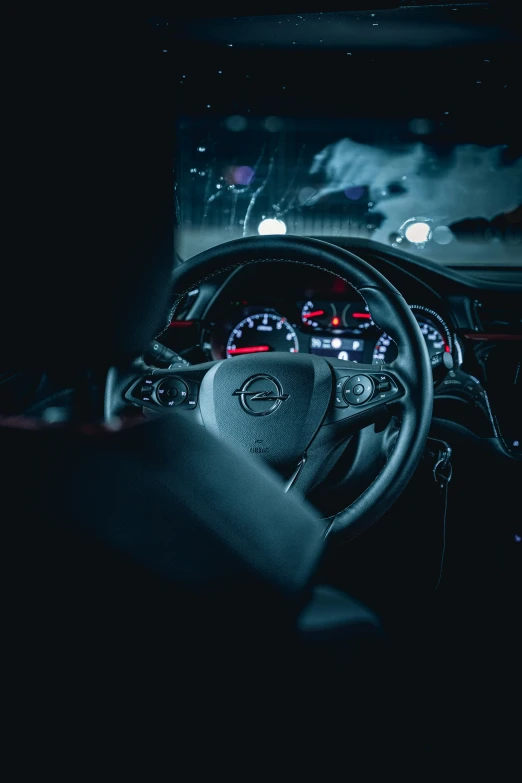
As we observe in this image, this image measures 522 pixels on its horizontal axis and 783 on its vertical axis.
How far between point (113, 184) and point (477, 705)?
2158 mm

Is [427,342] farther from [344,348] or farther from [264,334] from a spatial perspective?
[264,334]

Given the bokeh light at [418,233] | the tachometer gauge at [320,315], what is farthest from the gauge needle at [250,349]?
the bokeh light at [418,233]

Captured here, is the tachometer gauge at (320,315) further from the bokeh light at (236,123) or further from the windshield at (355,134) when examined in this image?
the bokeh light at (236,123)

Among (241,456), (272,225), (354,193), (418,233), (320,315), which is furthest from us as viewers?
(272,225)

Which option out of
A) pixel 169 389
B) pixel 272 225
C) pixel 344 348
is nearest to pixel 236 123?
pixel 272 225

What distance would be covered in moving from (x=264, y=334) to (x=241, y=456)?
2264 mm

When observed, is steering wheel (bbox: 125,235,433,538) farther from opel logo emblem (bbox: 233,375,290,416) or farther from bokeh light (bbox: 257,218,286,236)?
bokeh light (bbox: 257,218,286,236)

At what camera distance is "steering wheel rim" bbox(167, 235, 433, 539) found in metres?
1.31

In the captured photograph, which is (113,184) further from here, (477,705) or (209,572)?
(477,705)

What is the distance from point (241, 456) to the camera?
2.55ft

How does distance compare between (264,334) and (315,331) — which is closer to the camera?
(315,331)

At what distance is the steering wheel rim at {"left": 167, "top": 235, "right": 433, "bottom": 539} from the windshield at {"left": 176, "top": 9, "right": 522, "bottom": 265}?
A: 2.22 m

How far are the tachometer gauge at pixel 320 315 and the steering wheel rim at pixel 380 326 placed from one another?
53.4 inches

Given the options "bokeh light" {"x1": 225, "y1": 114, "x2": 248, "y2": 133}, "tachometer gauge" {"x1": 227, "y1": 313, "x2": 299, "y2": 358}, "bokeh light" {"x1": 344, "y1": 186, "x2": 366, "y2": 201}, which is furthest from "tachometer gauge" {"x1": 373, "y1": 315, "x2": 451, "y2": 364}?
"bokeh light" {"x1": 225, "y1": 114, "x2": 248, "y2": 133}
